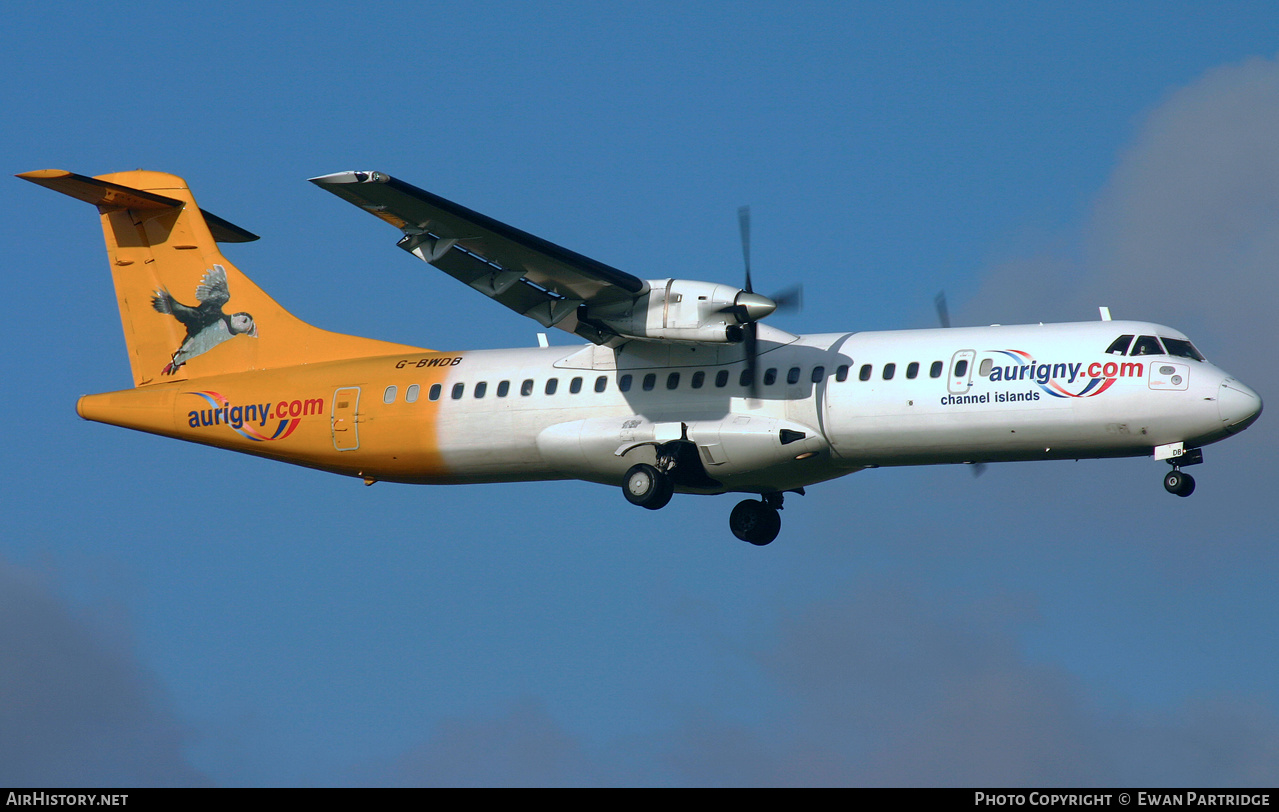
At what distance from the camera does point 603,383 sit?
23.0 meters

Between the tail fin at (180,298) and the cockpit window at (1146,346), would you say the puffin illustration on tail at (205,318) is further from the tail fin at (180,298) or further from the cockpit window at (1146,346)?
the cockpit window at (1146,346)

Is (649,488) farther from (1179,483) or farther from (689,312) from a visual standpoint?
(1179,483)

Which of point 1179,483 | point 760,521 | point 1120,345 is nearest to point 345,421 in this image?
point 760,521

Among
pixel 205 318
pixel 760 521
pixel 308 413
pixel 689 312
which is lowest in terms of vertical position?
pixel 760 521

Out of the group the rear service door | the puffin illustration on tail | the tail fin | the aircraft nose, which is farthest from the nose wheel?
the puffin illustration on tail

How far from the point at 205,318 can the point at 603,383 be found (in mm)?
7039

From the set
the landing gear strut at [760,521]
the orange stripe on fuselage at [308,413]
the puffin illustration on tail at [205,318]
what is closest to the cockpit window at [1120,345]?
the landing gear strut at [760,521]

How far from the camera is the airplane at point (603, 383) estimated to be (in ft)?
66.8

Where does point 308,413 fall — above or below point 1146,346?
below

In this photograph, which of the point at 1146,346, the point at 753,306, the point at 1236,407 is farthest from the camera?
the point at 753,306

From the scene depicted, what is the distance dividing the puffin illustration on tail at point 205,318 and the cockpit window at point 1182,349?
1380 centimetres

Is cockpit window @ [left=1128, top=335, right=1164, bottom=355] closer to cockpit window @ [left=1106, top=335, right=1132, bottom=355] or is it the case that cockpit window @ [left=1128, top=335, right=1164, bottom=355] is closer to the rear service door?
cockpit window @ [left=1106, top=335, right=1132, bottom=355]
